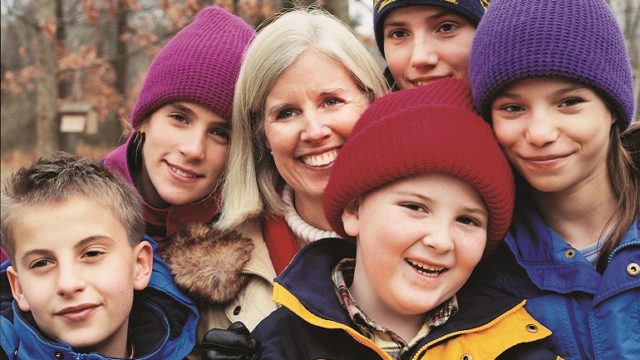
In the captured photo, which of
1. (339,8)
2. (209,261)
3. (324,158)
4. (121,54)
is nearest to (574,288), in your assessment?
(324,158)

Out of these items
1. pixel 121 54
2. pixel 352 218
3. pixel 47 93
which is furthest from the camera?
pixel 121 54

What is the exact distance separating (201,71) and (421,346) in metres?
1.80

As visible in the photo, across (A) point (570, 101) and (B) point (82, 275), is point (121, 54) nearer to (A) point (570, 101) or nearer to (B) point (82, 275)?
(B) point (82, 275)

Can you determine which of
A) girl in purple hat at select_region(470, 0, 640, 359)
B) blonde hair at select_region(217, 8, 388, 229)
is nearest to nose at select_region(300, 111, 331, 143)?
blonde hair at select_region(217, 8, 388, 229)

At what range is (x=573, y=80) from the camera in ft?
8.29

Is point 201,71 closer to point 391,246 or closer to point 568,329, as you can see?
point 391,246

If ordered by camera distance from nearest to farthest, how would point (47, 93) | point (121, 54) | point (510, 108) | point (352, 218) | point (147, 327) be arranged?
point (510, 108) < point (352, 218) < point (147, 327) < point (47, 93) < point (121, 54)

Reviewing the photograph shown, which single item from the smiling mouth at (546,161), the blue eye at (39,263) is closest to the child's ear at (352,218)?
the smiling mouth at (546,161)

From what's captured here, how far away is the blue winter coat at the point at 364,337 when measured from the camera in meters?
2.54

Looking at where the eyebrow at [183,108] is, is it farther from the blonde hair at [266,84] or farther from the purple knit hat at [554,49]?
the purple knit hat at [554,49]

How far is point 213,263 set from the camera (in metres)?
3.19

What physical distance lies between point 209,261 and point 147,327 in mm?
393

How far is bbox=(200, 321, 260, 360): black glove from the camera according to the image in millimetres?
2607

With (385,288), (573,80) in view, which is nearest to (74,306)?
(385,288)
